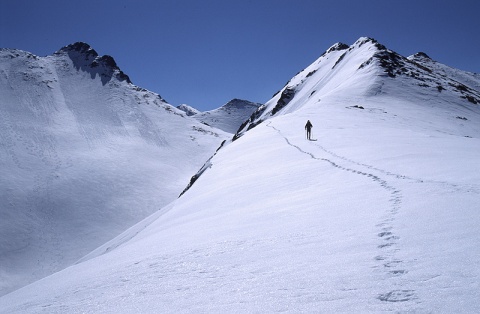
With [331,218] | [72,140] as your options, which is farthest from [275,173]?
[72,140]

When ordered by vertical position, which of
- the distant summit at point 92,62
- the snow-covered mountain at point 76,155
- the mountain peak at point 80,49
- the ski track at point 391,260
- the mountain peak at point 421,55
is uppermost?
the mountain peak at point 80,49

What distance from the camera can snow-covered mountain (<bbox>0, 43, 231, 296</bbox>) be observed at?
37062mm

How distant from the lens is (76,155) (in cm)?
6016

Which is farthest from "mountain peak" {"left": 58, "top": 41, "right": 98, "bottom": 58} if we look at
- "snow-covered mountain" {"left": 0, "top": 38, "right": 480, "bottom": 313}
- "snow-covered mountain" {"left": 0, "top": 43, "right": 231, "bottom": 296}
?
"snow-covered mountain" {"left": 0, "top": 38, "right": 480, "bottom": 313}

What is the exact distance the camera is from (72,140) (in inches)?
2623

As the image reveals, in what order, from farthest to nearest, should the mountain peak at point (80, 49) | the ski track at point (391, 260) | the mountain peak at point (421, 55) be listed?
the mountain peak at point (80, 49)
the mountain peak at point (421, 55)
the ski track at point (391, 260)

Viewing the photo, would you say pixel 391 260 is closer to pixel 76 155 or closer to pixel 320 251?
pixel 320 251

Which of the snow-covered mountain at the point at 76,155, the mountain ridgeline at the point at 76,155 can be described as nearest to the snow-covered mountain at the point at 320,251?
the snow-covered mountain at the point at 76,155

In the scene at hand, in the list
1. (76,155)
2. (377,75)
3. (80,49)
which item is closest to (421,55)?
(377,75)

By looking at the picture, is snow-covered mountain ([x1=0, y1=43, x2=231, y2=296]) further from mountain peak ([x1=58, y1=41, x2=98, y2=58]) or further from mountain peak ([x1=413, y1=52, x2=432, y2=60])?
mountain peak ([x1=413, y1=52, x2=432, y2=60])

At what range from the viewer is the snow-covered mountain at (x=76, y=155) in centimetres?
3706

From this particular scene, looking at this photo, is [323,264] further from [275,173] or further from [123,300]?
[275,173]

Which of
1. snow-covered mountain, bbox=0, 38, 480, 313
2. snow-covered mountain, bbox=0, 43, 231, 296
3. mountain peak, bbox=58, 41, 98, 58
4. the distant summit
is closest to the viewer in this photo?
snow-covered mountain, bbox=0, 38, 480, 313

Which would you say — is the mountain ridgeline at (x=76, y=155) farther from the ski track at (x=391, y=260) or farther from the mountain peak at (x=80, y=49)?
the ski track at (x=391, y=260)
